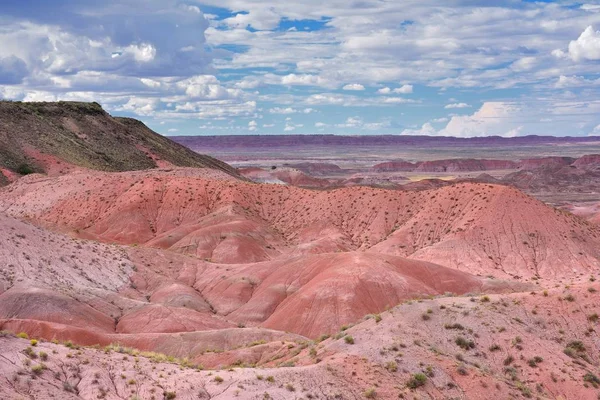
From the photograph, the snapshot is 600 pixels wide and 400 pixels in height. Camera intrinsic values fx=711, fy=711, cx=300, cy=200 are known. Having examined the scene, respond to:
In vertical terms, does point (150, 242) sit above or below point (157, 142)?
below

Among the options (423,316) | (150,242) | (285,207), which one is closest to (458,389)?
(423,316)

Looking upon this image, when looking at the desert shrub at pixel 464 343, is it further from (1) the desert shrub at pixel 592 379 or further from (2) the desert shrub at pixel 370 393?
(2) the desert shrub at pixel 370 393

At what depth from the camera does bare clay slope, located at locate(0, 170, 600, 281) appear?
75.3 m

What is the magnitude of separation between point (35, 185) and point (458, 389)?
88421 millimetres

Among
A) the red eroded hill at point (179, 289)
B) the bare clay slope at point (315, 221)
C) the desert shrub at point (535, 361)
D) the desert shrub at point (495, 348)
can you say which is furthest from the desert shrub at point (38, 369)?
the bare clay slope at point (315, 221)

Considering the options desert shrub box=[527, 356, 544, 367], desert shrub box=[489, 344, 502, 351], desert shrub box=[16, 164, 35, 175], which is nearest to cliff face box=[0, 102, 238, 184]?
desert shrub box=[16, 164, 35, 175]

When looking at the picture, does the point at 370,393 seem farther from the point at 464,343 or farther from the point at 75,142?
the point at 75,142

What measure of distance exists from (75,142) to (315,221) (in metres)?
60.9

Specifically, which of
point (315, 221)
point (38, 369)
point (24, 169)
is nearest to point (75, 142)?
point (24, 169)

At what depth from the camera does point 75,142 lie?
13225 cm

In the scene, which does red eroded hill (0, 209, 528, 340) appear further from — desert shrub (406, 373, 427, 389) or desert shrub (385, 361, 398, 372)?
desert shrub (406, 373, 427, 389)

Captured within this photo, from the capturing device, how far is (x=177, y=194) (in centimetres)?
9750

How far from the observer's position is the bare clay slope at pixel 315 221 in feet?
247

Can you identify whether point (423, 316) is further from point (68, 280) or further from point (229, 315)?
point (68, 280)
